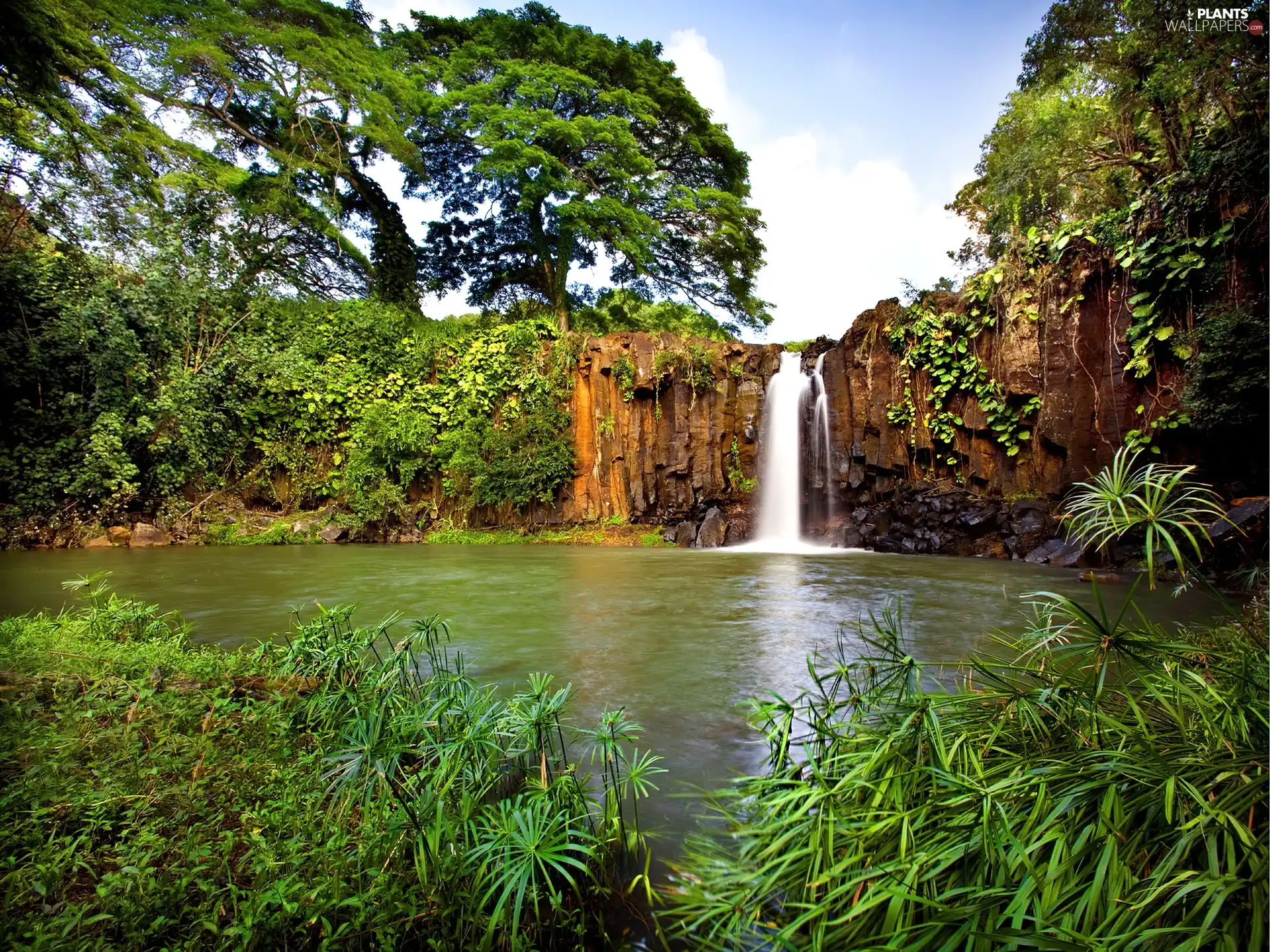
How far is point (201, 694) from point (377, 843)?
1685mm

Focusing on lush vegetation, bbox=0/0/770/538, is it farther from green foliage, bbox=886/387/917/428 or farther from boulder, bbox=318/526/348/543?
green foliage, bbox=886/387/917/428

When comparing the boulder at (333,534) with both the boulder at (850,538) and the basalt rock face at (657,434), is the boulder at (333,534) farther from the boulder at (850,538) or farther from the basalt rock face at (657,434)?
the boulder at (850,538)

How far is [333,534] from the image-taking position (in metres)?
14.4

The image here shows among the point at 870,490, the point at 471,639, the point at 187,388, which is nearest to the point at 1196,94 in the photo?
the point at 870,490

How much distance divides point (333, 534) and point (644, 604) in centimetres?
1063

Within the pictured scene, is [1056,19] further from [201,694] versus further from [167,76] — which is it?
[167,76]

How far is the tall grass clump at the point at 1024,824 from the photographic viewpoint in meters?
1.26

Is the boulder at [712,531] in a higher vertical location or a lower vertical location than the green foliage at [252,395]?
lower

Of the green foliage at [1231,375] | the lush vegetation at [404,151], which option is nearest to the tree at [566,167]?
the lush vegetation at [404,151]

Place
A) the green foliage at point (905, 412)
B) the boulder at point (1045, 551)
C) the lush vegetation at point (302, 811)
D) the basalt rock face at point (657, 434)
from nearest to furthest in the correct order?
the lush vegetation at point (302, 811) < the boulder at point (1045, 551) < the green foliage at point (905, 412) < the basalt rock face at point (657, 434)

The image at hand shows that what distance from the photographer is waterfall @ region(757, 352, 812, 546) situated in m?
14.7

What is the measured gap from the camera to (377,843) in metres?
1.93

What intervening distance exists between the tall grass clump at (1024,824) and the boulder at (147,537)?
47.4 feet

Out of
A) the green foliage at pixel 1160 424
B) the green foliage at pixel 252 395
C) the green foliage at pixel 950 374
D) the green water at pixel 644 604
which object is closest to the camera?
the green water at pixel 644 604
